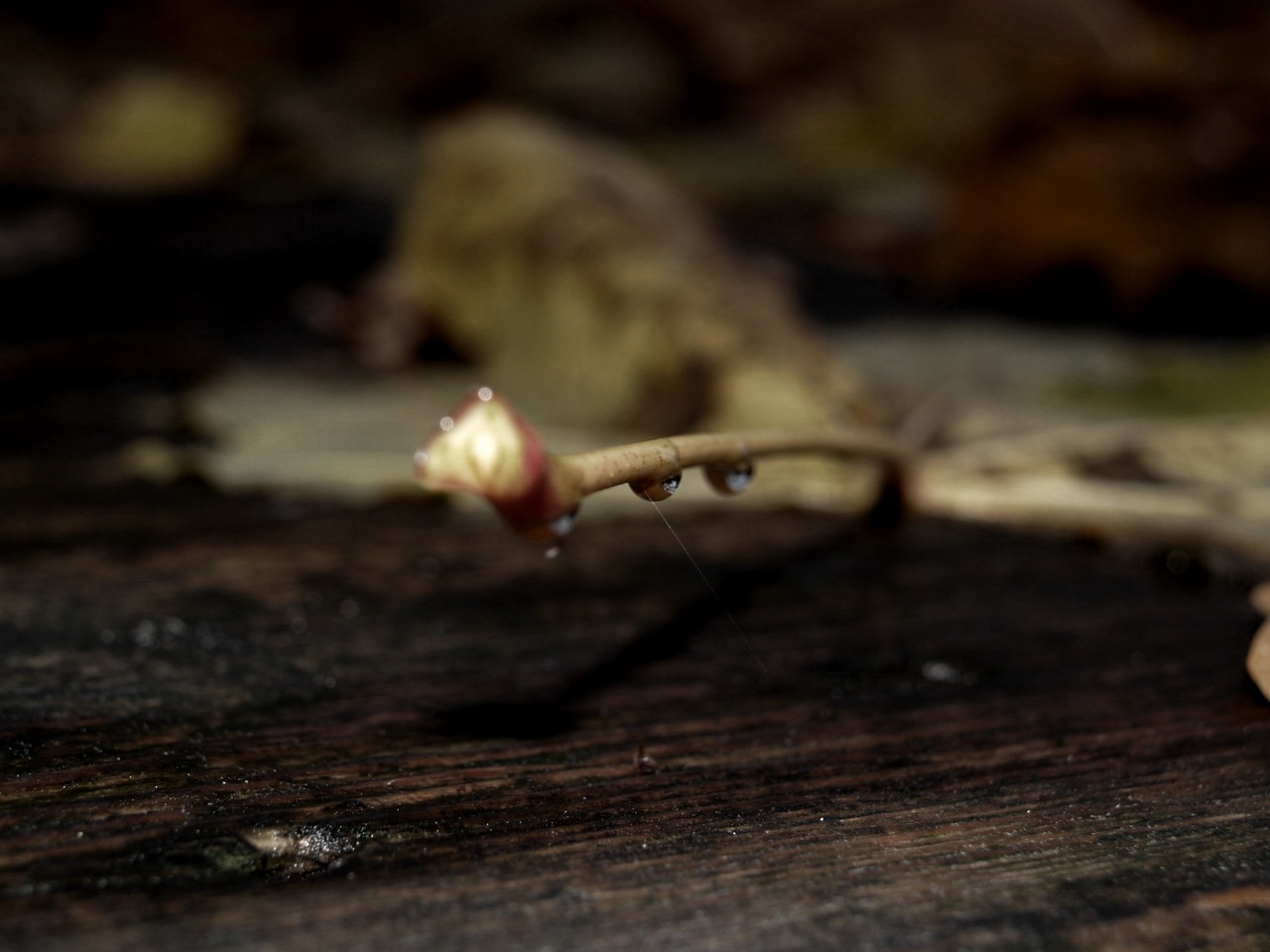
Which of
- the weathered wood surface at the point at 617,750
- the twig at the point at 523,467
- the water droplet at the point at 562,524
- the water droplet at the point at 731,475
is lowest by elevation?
the weathered wood surface at the point at 617,750

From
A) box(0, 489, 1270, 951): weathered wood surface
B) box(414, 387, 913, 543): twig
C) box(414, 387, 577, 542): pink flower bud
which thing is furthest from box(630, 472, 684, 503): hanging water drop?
Answer: box(0, 489, 1270, 951): weathered wood surface

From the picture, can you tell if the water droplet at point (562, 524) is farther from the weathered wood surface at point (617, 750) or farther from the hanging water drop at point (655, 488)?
the weathered wood surface at point (617, 750)

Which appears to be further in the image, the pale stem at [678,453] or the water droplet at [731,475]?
the water droplet at [731,475]

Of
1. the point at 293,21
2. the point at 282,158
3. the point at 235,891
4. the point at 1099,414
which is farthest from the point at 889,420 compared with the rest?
the point at 293,21

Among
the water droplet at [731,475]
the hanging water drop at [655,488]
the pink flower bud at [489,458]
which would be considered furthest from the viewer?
the water droplet at [731,475]

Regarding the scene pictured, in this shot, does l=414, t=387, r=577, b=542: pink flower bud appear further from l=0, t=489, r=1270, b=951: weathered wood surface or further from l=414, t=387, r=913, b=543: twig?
l=0, t=489, r=1270, b=951: weathered wood surface

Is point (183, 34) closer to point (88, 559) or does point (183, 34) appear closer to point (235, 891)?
point (88, 559)

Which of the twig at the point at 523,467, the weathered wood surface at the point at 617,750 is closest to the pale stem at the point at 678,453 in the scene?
the twig at the point at 523,467
